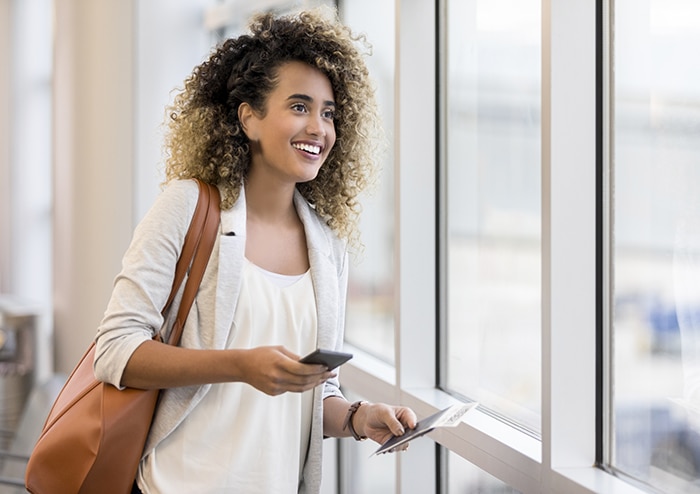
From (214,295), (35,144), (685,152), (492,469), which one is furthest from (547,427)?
(35,144)

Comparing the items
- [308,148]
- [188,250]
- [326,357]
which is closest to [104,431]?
[188,250]

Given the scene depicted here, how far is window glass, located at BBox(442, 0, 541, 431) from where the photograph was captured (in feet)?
7.56

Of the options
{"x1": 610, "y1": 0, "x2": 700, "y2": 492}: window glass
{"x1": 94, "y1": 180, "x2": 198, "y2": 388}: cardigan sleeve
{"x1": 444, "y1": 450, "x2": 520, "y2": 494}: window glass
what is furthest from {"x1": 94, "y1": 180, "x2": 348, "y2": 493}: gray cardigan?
{"x1": 444, "y1": 450, "x2": 520, "y2": 494}: window glass

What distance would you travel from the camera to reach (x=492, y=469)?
7.00 feet

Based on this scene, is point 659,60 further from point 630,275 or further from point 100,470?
point 100,470

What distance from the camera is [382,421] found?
177 centimetres

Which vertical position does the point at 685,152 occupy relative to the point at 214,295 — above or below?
above

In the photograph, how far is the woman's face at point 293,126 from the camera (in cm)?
178

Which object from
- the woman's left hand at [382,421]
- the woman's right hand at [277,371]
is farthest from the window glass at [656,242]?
the woman's right hand at [277,371]

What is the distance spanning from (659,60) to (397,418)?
936 millimetres

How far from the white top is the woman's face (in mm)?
225

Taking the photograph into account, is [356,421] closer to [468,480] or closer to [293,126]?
[293,126]

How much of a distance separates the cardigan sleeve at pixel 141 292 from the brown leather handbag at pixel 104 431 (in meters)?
0.04

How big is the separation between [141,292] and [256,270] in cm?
25
